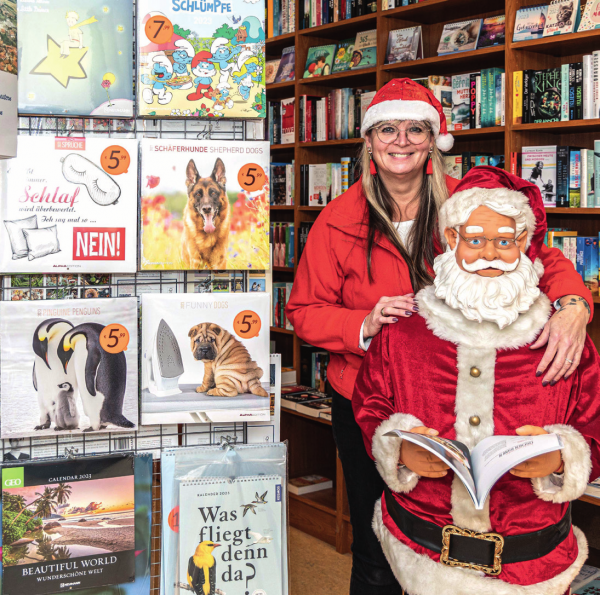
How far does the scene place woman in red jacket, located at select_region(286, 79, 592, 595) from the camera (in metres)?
1.68

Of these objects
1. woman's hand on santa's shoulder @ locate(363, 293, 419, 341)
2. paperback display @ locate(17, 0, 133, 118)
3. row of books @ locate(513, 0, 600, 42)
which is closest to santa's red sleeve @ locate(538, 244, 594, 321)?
woman's hand on santa's shoulder @ locate(363, 293, 419, 341)

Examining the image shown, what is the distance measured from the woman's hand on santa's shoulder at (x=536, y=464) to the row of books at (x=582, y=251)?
1.38 meters

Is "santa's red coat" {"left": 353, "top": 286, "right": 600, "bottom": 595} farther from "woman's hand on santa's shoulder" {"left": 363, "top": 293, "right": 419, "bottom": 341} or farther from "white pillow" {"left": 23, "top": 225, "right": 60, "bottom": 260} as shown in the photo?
"white pillow" {"left": 23, "top": 225, "right": 60, "bottom": 260}

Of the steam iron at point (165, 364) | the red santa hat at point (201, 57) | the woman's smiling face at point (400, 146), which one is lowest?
the steam iron at point (165, 364)

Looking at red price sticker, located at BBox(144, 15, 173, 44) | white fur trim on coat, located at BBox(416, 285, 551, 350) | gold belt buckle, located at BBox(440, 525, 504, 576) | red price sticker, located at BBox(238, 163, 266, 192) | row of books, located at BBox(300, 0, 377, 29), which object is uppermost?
row of books, located at BBox(300, 0, 377, 29)

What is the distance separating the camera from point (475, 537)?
132 cm

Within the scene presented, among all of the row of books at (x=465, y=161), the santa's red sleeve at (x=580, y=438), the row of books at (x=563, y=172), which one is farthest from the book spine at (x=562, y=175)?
the santa's red sleeve at (x=580, y=438)

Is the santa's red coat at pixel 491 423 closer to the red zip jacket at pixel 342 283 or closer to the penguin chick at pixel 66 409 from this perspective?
the red zip jacket at pixel 342 283

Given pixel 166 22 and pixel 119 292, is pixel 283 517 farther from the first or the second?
pixel 166 22

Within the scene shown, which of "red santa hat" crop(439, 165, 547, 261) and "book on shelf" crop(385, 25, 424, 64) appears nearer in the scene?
"red santa hat" crop(439, 165, 547, 261)

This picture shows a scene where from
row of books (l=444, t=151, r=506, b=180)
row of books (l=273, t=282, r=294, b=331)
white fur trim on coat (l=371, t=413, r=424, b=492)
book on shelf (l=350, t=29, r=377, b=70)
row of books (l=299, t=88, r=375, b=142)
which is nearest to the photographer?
white fur trim on coat (l=371, t=413, r=424, b=492)

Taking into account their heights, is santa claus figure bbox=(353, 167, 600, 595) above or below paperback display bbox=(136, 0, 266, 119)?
below

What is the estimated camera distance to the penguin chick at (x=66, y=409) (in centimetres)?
151

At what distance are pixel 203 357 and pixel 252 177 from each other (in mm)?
410
